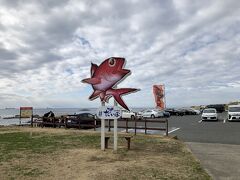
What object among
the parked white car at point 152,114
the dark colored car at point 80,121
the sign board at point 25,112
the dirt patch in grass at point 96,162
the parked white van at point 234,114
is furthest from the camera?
the parked white car at point 152,114

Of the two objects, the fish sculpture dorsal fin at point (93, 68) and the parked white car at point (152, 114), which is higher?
the fish sculpture dorsal fin at point (93, 68)

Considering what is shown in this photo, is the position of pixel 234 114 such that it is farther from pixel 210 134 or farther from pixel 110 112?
pixel 110 112

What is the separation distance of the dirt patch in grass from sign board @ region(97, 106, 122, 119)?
145cm

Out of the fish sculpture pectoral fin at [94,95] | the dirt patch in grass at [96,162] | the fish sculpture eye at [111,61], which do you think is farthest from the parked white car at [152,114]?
the fish sculpture eye at [111,61]

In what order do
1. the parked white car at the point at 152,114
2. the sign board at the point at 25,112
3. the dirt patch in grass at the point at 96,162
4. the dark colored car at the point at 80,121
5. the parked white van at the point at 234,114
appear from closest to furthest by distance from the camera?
the dirt patch in grass at the point at 96,162 < the dark colored car at the point at 80,121 < the sign board at the point at 25,112 < the parked white van at the point at 234,114 < the parked white car at the point at 152,114

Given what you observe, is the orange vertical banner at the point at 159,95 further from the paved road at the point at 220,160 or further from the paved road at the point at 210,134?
the paved road at the point at 220,160

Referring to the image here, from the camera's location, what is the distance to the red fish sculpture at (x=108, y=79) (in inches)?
588

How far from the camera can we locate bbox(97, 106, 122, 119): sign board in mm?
14891

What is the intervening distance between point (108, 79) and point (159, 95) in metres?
35.5

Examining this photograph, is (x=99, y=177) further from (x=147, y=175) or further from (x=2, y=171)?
(x=2, y=171)

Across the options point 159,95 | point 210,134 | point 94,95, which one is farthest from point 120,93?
point 159,95

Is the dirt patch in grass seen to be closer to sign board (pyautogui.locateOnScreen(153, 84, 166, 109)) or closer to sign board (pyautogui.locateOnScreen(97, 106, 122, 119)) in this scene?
sign board (pyautogui.locateOnScreen(97, 106, 122, 119))

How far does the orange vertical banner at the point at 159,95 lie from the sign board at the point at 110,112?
3472cm

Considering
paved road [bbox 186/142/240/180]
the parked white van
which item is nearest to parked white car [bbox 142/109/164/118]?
the parked white van
